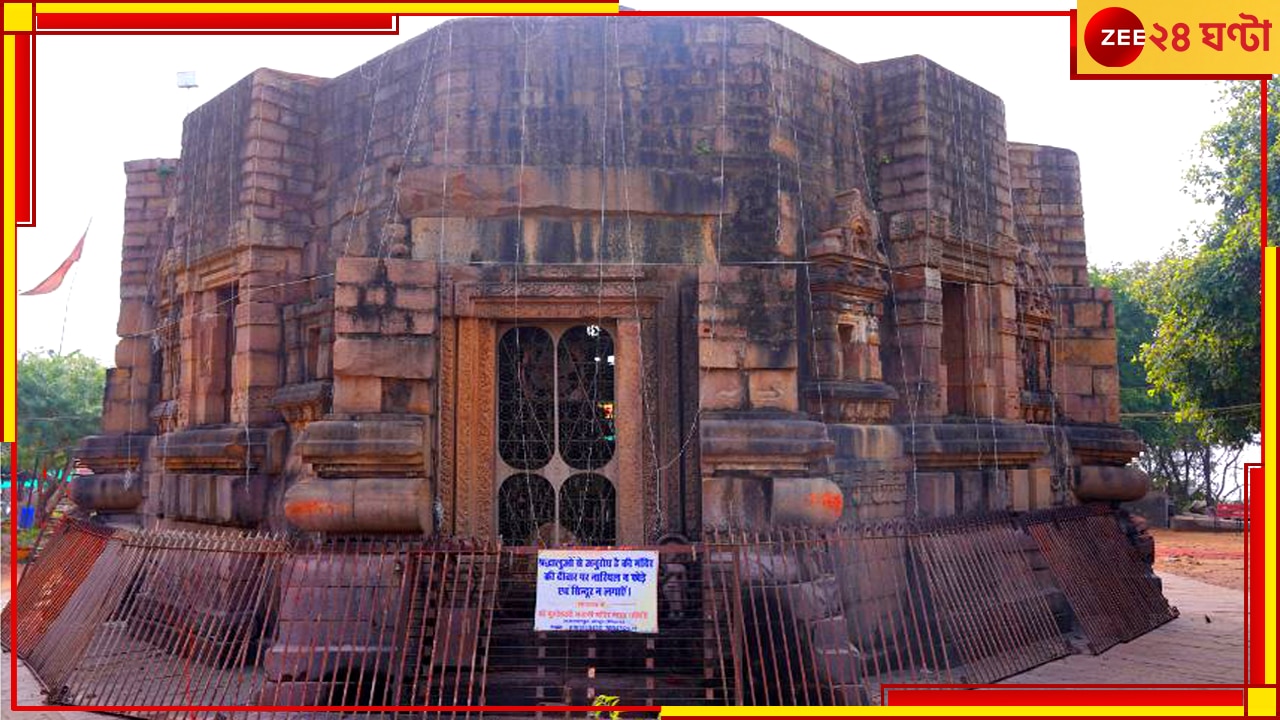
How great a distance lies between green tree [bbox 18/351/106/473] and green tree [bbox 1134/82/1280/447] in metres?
24.9

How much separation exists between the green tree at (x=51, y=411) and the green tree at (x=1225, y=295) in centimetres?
2491

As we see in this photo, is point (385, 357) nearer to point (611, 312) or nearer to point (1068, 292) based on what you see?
point (611, 312)

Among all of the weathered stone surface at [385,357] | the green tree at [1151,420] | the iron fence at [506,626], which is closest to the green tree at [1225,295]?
the iron fence at [506,626]

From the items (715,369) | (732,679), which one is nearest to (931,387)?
(715,369)

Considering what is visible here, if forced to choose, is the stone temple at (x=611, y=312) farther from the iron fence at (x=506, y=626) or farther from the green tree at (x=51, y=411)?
the green tree at (x=51, y=411)

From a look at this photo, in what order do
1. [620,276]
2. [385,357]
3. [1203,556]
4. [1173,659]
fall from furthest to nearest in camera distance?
[1203,556] → [1173,659] → [620,276] → [385,357]

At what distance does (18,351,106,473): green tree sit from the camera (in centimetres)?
2642

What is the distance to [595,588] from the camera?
683 cm

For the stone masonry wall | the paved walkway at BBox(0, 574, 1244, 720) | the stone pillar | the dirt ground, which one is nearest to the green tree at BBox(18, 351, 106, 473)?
the stone pillar

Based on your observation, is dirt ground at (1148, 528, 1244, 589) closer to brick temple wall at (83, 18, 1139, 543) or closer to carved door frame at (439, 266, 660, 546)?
brick temple wall at (83, 18, 1139, 543)

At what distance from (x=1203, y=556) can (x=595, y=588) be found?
1853 cm

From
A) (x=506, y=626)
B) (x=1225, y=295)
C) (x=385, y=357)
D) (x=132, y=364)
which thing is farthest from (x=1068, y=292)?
(x=132, y=364)

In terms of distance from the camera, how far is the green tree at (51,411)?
86.7 feet

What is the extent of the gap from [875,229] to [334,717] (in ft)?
20.3
